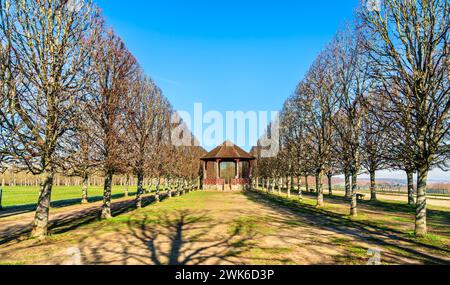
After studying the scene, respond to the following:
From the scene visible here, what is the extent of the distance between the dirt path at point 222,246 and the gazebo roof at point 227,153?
141 feet

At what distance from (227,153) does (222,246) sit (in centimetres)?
4884

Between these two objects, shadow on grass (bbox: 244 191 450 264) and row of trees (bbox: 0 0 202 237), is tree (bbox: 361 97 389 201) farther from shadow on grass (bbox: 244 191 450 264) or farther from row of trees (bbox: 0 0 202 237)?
row of trees (bbox: 0 0 202 237)

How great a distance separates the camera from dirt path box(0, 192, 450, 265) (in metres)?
8.24

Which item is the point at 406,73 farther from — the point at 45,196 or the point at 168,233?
the point at 45,196

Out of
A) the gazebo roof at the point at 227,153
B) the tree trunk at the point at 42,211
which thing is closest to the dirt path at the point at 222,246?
the tree trunk at the point at 42,211

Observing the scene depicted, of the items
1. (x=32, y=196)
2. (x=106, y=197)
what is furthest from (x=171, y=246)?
(x=32, y=196)

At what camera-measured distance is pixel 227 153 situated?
5862 centimetres

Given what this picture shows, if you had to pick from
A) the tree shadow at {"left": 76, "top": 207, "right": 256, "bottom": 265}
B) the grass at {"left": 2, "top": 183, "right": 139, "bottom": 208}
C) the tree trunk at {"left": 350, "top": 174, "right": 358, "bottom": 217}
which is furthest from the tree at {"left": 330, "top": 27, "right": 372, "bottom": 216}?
the grass at {"left": 2, "top": 183, "right": 139, "bottom": 208}

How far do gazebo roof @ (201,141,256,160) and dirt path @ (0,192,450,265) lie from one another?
42.9m

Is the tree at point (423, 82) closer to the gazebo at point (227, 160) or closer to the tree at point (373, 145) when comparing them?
the tree at point (373, 145)

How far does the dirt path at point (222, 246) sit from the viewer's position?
8.24 meters
